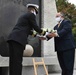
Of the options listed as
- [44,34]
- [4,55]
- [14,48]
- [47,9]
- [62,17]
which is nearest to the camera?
[14,48]

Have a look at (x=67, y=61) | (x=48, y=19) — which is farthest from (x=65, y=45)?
(x=48, y=19)

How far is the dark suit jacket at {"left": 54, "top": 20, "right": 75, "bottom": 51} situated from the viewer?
23.1 ft

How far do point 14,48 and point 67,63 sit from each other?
1.49m

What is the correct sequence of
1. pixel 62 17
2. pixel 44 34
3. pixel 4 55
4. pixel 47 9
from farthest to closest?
1. pixel 47 9
2. pixel 4 55
3. pixel 62 17
4. pixel 44 34

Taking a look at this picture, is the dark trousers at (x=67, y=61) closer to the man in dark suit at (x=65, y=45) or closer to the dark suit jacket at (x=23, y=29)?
the man in dark suit at (x=65, y=45)

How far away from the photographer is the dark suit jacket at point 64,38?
7.03 meters

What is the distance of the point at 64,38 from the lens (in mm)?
7121

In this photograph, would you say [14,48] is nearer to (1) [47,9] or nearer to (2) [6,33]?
(2) [6,33]

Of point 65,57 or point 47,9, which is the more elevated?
point 47,9

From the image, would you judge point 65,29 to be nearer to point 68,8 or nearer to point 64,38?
point 64,38

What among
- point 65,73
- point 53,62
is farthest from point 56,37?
point 53,62

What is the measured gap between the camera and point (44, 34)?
268 inches

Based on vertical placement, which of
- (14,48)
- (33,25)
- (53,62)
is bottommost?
(53,62)

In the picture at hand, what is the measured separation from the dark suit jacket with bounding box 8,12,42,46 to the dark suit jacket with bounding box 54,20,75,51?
98cm
